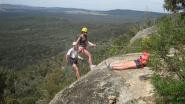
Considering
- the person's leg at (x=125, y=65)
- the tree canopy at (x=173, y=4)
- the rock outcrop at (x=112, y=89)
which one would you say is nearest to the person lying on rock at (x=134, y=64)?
the person's leg at (x=125, y=65)

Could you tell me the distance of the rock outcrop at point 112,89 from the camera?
407 inches

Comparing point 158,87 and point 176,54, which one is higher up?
point 176,54

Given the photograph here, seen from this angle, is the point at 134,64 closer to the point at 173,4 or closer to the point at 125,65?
the point at 125,65

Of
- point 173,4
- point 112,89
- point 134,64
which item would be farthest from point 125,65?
point 173,4

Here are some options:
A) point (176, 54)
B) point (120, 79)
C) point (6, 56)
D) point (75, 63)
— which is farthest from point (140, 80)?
point (6, 56)

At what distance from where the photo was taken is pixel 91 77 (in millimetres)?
12039

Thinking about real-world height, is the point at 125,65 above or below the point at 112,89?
above

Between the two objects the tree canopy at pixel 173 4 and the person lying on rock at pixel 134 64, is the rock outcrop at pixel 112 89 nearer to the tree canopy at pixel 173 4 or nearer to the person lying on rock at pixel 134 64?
the person lying on rock at pixel 134 64

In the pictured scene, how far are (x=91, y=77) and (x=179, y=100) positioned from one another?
10.9 ft

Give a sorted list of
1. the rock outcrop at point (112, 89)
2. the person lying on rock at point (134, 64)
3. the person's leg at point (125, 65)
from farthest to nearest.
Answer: the person's leg at point (125, 65) < the person lying on rock at point (134, 64) < the rock outcrop at point (112, 89)

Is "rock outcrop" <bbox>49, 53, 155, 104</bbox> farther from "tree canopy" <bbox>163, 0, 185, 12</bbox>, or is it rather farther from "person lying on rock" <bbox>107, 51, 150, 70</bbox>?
"tree canopy" <bbox>163, 0, 185, 12</bbox>

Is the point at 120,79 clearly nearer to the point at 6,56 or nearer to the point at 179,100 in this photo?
the point at 179,100

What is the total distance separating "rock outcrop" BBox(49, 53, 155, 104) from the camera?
1035 centimetres

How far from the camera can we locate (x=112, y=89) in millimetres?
10875
